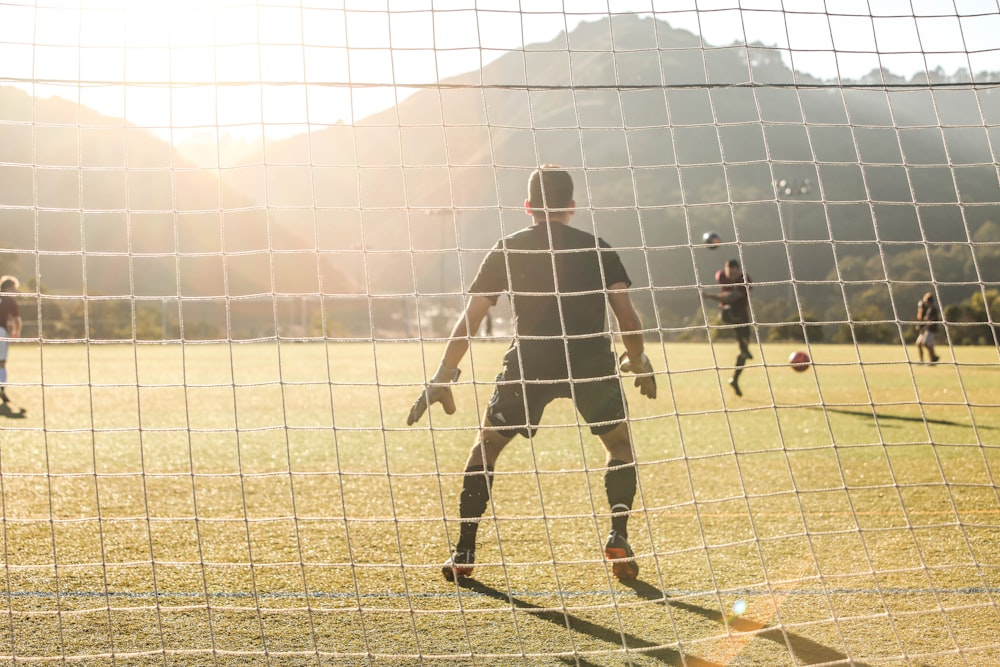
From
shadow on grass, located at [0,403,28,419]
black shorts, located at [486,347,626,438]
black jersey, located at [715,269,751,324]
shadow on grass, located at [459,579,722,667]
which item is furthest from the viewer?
black jersey, located at [715,269,751,324]

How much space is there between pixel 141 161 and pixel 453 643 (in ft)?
276

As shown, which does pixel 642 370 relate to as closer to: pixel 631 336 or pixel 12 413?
pixel 631 336

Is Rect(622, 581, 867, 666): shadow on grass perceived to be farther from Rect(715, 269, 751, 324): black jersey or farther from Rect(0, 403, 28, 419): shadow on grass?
Rect(0, 403, 28, 419): shadow on grass

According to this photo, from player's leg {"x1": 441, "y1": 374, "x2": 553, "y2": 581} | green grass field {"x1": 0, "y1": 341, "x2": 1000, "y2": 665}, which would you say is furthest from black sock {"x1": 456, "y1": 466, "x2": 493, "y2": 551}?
green grass field {"x1": 0, "y1": 341, "x2": 1000, "y2": 665}

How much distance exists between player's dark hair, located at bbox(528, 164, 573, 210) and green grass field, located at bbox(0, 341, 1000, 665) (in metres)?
0.95

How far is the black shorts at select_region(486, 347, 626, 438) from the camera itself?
4195 mm

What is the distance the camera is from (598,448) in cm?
846

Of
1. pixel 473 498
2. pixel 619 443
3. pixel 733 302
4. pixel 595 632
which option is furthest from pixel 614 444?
pixel 733 302

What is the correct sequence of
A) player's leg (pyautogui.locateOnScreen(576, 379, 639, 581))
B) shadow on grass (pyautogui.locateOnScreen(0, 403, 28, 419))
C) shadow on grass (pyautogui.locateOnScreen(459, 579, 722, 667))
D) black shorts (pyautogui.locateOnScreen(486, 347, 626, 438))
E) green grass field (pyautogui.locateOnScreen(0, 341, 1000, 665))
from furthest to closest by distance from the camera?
shadow on grass (pyautogui.locateOnScreen(0, 403, 28, 419)), black shorts (pyautogui.locateOnScreen(486, 347, 626, 438)), player's leg (pyautogui.locateOnScreen(576, 379, 639, 581)), green grass field (pyautogui.locateOnScreen(0, 341, 1000, 665)), shadow on grass (pyautogui.locateOnScreen(459, 579, 722, 667))

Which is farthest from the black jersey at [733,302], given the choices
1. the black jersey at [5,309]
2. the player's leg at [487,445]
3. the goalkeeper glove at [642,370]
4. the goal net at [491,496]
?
the black jersey at [5,309]

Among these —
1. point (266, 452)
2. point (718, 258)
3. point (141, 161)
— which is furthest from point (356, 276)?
point (266, 452)

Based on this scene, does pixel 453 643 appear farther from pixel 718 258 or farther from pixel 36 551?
pixel 718 258

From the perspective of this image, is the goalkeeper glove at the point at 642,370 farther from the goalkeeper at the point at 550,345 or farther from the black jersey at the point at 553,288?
the black jersey at the point at 553,288

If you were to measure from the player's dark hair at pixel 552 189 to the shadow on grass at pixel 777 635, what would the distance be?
6.19 ft
